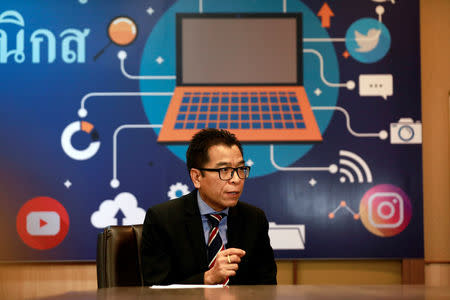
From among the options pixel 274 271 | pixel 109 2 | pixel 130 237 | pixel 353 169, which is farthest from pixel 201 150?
pixel 109 2

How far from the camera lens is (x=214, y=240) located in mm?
1954

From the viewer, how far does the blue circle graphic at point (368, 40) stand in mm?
3250

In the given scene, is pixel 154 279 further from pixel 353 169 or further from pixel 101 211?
pixel 353 169

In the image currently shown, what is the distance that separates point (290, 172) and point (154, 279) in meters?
1.57

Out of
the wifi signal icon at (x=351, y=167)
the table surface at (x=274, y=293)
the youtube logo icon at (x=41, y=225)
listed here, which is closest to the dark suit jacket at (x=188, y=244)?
the table surface at (x=274, y=293)

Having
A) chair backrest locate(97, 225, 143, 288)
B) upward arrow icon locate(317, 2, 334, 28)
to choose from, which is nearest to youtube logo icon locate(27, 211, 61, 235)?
chair backrest locate(97, 225, 143, 288)

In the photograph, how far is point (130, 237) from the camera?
1.98 m

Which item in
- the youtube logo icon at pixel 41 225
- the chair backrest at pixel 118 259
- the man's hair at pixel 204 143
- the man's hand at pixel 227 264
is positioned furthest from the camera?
the youtube logo icon at pixel 41 225

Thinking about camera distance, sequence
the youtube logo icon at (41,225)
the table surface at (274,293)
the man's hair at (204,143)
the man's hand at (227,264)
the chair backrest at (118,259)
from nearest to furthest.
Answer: the table surface at (274,293)
the man's hand at (227,264)
the chair backrest at (118,259)
the man's hair at (204,143)
the youtube logo icon at (41,225)

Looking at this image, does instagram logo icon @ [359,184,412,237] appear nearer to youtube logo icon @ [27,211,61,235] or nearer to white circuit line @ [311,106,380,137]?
white circuit line @ [311,106,380,137]

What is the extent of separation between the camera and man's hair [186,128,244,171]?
1.98m

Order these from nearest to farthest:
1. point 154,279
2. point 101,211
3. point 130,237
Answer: point 154,279 < point 130,237 < point 101,211

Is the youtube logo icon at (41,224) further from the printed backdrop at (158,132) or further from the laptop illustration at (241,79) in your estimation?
the laptop illustration at (241,79)

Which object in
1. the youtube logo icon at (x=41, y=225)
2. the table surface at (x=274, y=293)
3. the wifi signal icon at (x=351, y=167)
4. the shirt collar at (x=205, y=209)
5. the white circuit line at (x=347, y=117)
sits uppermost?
the white circuit line at (x=347, y=117)
